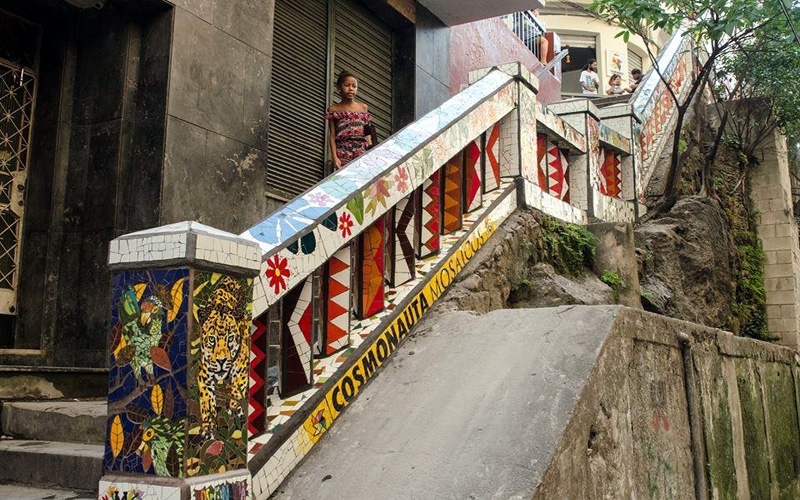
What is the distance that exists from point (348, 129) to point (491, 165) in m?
1.29

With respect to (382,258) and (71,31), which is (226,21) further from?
(382,258)

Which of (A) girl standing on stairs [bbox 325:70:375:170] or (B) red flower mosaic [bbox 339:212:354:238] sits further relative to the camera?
(A) girl standing on stairs [bbox 325:70:375:170]

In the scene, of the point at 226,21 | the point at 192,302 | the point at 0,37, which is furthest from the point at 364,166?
the point at 0,37

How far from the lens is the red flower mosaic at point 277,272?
3.01 meters

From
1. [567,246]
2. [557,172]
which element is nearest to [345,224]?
[567,246]

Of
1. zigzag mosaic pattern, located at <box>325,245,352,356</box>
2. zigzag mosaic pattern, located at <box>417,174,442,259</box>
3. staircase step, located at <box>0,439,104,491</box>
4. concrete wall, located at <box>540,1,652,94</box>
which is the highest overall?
concrete wall, located at <box>540,1,652,94</box>

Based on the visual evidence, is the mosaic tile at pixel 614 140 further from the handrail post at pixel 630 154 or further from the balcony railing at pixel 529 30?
the balcony railing at pixel 529 30

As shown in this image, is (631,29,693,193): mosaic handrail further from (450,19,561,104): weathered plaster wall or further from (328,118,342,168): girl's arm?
(328,118,342,168): girl's arm

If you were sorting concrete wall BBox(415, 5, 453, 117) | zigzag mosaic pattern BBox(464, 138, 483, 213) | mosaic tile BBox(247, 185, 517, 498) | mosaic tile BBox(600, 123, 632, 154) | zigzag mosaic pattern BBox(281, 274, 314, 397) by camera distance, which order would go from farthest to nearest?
concrete wall BBox(415, 5, 453, 117)
mosaic tile BBox(600, 123, 632, 154)
zigzag mosaic pattern BBox(464, 138, 483, 213)
zigzag mosaic pattern BBox(281, 274, 314, 397)
mosaic tile BBox(247, 185, 517, 498)

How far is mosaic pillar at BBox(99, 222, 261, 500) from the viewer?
7.73ft

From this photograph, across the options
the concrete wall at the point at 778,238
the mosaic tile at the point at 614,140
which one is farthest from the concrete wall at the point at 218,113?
the concrete wall at the point at 778,238

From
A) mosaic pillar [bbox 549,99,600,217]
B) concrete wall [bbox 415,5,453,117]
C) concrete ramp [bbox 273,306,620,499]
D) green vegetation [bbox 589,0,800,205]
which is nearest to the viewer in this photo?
concrete ramp [bbox 273,306,620,499]

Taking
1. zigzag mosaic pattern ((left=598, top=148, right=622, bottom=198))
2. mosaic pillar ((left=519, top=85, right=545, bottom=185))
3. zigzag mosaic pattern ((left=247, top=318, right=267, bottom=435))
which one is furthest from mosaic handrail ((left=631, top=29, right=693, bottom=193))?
zigzag mosaic pattern ((left=247, top=318, right=267, bottom=435))

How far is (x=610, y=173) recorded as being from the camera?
8047 mm
